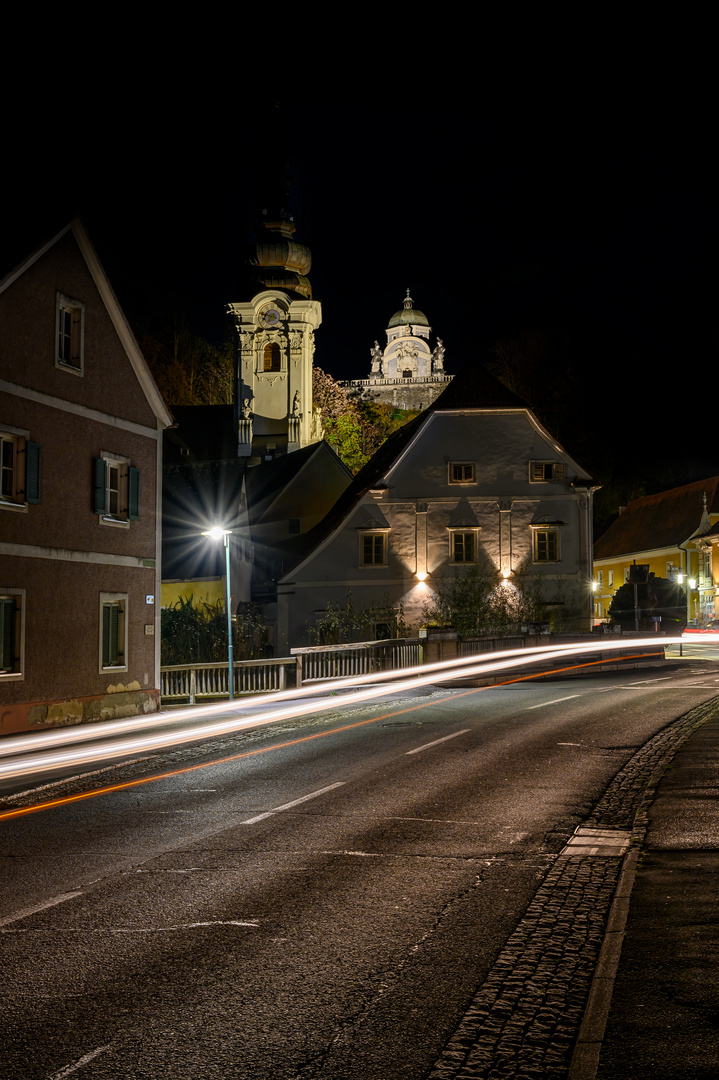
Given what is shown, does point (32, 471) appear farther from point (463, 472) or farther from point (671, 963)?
point (463, 472)

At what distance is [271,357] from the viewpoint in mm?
70375

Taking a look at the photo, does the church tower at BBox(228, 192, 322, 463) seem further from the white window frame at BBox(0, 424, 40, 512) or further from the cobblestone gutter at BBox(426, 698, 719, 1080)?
the cobblestone gutter at BBox(426, 698, 719, 1080)

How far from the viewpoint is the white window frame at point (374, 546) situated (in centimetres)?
4675

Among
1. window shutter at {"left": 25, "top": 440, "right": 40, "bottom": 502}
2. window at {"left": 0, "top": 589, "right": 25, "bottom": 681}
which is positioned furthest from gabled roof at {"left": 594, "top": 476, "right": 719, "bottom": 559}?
window at {"left": 0, "top": 589, "right": 25, "bottom": 681}

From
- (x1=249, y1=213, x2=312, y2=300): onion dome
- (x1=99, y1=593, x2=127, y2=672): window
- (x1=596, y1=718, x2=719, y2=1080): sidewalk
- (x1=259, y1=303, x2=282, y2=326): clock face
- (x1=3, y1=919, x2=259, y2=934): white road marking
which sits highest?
(x1=249, y1=213, x2=312, y2=300): onion dome

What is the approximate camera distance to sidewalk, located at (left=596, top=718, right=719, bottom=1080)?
4.84m

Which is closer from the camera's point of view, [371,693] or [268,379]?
[371,693]

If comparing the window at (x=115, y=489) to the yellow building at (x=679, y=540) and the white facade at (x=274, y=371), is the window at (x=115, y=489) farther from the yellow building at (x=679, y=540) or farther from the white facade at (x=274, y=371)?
the yellow building at (x=679, y=540)

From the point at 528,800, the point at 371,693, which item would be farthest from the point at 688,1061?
the point at 371,693

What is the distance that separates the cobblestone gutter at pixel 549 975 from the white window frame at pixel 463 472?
37.4m

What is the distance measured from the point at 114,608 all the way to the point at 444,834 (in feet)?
57.0

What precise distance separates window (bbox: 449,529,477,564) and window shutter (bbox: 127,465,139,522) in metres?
22.2

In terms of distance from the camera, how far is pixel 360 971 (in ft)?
20.6

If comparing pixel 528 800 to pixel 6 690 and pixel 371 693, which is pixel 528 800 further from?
pixel 371 693
